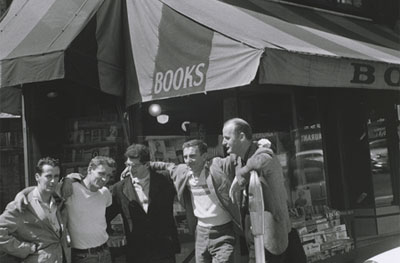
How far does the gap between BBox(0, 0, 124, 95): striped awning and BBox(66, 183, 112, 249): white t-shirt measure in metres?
1.61

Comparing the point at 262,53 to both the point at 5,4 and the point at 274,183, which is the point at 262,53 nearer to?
the point at 274,183

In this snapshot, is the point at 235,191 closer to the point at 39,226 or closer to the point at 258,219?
the point at 258,219

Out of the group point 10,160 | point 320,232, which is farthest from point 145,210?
point 10,160

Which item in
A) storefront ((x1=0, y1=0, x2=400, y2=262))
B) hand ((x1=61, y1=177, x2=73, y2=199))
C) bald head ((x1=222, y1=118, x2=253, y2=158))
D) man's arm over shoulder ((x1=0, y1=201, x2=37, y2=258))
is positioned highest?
storefront ((x1=0, y1=0, x2=400, y2=262))

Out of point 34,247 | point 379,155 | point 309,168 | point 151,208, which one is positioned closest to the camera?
point 34,247

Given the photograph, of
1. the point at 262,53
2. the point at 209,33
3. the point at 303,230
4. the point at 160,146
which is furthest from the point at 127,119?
the point at 303,230

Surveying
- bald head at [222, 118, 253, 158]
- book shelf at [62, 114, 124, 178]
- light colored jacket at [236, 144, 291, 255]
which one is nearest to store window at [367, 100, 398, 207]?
book shelf at [62, 114, 124, 178]

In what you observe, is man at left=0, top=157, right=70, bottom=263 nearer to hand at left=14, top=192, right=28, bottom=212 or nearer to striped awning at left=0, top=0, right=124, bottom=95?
hand at left=14, top=192, right=28, bottom=212

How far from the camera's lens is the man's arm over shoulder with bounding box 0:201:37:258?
4.47 meters

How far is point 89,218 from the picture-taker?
497cm

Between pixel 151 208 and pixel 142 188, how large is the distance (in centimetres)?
25

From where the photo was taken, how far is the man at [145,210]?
210 inches

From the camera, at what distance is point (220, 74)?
5.79m

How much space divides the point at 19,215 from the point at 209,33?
291cm
